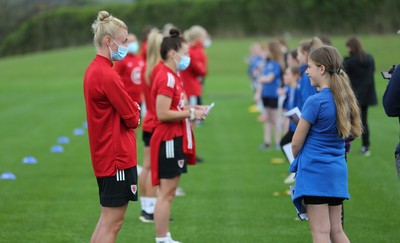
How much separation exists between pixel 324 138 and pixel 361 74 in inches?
338

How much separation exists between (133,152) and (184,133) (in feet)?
6.03

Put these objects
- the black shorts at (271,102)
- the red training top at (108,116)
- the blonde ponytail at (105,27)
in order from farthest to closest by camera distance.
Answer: the black shorts at (271,102) < the blonde ponytail at (105,27) < the red training top at (108,116)

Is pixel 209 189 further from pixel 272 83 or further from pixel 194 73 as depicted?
pixel 272 83

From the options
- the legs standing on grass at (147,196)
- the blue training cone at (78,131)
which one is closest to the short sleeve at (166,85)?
the legs standing on grass at (147,196)

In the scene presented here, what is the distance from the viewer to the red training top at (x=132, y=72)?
1239cm

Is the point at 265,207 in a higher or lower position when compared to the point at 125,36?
lower

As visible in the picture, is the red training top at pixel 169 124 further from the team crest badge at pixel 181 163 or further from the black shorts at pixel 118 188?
the black shorts at pixel 118 188

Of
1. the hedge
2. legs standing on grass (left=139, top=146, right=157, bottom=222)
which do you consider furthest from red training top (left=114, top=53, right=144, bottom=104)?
the hedge

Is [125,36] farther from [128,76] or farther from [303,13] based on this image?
[303,13]

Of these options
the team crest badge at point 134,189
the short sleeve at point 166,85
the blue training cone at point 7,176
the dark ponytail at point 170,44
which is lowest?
the blue training cone at point 7,176

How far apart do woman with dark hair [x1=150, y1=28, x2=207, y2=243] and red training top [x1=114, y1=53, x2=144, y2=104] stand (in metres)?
4.36

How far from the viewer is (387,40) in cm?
4878

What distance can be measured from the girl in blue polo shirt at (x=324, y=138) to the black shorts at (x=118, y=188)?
134cm

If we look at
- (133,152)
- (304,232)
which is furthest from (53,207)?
(133,152)
